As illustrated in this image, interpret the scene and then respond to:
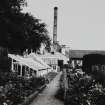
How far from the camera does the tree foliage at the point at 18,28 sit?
1037 inches

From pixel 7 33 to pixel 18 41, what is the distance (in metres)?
1.75

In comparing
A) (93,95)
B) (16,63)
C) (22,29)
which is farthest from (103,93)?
(16,63)

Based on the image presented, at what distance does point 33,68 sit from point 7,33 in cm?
1325

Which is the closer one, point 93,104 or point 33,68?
point 93,104

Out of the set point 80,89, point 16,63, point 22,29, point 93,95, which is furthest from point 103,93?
point 16,63

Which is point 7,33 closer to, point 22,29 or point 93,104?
point 22,29

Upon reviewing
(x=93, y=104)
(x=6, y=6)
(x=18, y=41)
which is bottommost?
(x=93, y=104)

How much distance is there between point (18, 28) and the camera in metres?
26.5

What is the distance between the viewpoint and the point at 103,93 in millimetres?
15125

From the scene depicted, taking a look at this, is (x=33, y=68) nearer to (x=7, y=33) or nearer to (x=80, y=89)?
(x=7, y=33)

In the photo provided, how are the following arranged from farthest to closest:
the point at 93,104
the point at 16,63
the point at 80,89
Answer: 1. the point at 16,63
2. the point at 80,89
3. the point at 93,104

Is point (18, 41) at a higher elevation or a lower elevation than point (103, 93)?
higher

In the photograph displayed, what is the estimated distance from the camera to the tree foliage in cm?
2634

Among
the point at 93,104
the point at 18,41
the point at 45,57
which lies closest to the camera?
the point at 93,104
